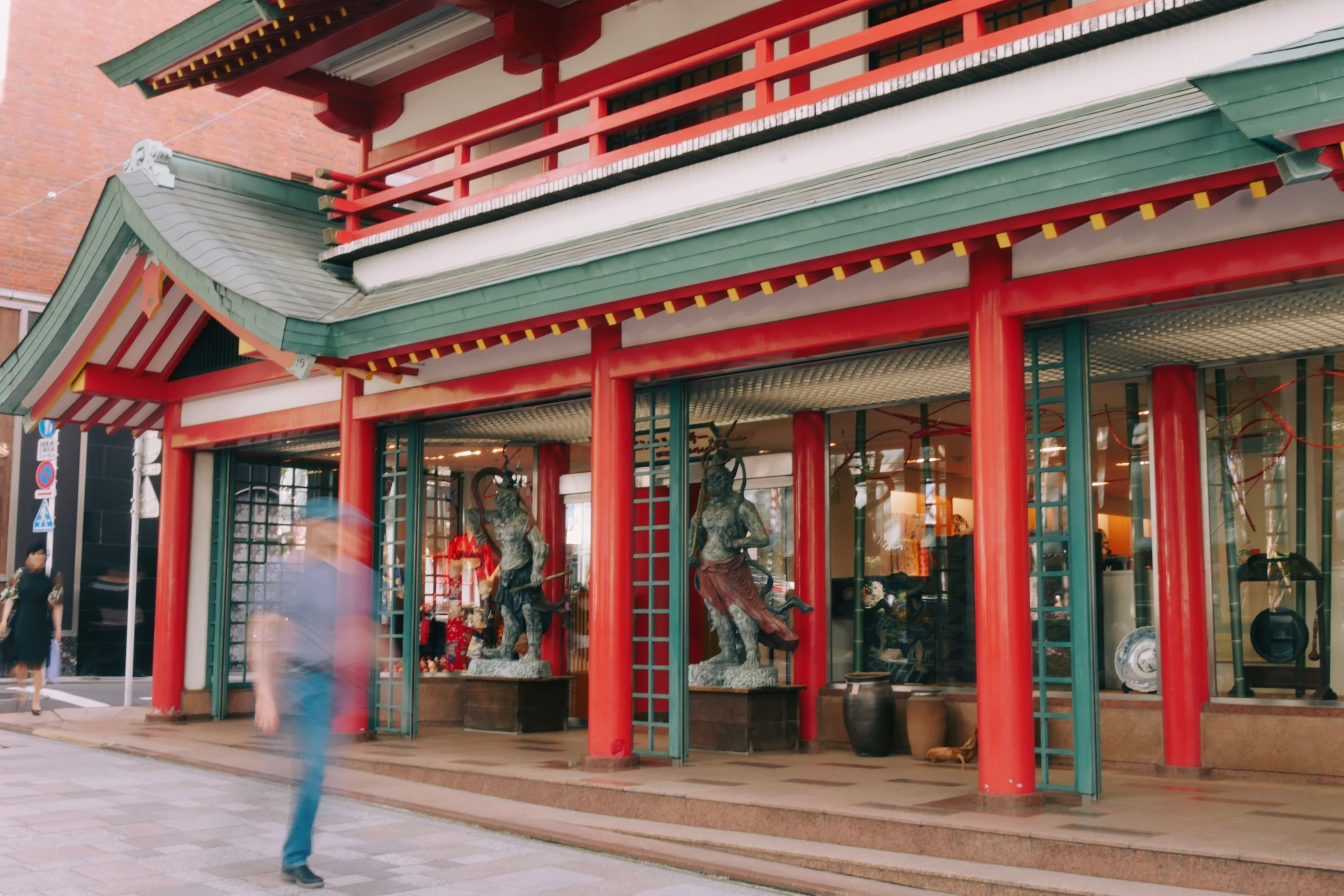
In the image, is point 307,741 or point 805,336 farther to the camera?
point 805,336

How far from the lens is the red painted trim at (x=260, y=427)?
40.9 ft

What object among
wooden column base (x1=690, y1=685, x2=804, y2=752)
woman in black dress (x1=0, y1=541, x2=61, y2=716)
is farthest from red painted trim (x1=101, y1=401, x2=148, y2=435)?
wooden column base (x1=690, y1=685, x2=804, y2=752)

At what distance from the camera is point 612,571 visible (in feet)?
31.3

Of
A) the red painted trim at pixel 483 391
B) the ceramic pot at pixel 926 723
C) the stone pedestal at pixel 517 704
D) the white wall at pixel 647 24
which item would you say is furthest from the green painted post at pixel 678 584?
the white wall at pixel 647 24

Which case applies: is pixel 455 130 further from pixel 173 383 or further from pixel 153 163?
pixel 173 383

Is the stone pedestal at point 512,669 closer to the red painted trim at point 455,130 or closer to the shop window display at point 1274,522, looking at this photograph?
the red painted trim at point 455,130

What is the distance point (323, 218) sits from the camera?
42.9ft

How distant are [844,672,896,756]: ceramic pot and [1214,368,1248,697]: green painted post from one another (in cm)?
270

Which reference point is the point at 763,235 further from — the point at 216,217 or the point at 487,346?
the point at 216,217

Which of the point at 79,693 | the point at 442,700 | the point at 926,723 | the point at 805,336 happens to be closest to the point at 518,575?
the point at 442,700

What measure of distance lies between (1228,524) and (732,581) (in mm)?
4111

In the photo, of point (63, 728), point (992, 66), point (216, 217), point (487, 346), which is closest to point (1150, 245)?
point (992, 66)

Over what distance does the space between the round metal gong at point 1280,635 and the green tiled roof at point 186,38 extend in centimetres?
987

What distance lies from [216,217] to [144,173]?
756 mm
